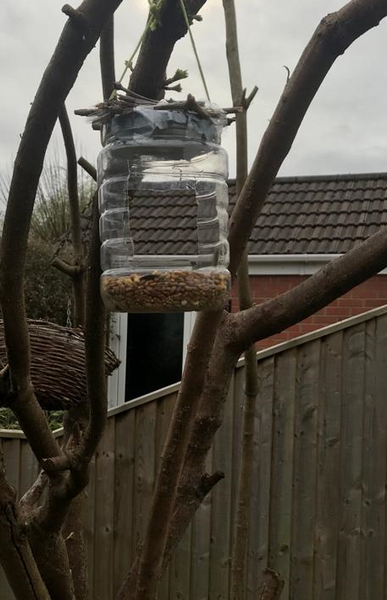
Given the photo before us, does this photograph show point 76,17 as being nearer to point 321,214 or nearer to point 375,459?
point 375,459

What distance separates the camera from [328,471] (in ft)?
11.1

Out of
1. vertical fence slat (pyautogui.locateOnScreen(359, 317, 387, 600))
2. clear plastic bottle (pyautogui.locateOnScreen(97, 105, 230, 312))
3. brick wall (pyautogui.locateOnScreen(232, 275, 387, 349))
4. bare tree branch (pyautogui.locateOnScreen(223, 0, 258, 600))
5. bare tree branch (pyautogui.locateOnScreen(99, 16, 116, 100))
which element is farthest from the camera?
brick wall (pyautogui.locateOnScreen(232, 275, 387, 349))

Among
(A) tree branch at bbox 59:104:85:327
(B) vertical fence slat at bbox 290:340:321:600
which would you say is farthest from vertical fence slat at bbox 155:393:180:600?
(A) tree branch at bbox 59:104:85:327

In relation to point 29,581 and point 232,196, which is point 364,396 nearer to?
point 29,581

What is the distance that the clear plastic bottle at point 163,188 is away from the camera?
1.03 metres

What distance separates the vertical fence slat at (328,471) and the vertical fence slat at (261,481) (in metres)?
0.22

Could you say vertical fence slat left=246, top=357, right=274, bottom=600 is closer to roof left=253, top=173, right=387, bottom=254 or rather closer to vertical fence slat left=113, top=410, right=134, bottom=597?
vertical fence slat left=113, top=410, right=134, bottom=597

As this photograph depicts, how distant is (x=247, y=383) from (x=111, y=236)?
3.52 ft

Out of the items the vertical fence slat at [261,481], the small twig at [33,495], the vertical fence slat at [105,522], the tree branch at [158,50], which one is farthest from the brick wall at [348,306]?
the tree branch at [158,50]

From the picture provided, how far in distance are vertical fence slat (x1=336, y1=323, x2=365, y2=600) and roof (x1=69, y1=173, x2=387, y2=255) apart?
2487 mm

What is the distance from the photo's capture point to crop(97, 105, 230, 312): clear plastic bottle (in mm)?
1031

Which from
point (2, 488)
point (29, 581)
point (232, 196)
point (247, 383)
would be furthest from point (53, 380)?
point (232, 196)

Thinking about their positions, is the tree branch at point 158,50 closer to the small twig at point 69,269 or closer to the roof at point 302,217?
the small twig at point 69,269

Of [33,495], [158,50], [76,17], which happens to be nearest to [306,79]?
[158,50]
